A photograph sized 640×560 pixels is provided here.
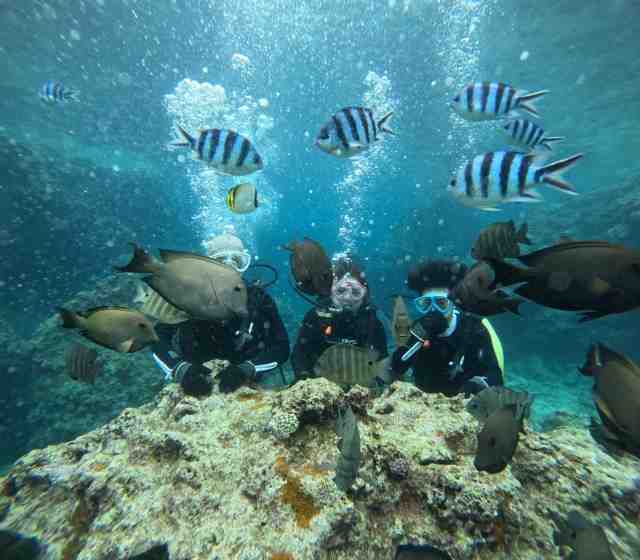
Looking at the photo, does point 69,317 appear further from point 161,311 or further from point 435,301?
point 435,301

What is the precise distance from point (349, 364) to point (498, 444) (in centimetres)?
108

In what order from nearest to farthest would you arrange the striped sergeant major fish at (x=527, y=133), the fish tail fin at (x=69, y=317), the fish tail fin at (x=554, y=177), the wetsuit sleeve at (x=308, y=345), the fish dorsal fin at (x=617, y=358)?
the fish dorsal fin at (x=617, y=358), the fish tail fin at (x=69, y=317), the fish tail fin at (x=554, y=177), the striped sergeant major fish at (x=527, y=133), the wetsuit sleeve at (x=308, y=345)

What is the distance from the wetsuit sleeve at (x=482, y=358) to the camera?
13.3 feet

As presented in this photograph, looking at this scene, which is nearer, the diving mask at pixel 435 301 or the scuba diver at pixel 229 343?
the scuba diver at pixel 229 343

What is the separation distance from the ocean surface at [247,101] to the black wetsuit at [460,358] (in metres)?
8.79

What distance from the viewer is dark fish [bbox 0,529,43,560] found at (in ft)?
5.73

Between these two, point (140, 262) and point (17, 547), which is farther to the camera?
point (17, 547)

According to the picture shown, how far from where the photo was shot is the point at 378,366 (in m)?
2.53

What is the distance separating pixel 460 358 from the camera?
4.05 m

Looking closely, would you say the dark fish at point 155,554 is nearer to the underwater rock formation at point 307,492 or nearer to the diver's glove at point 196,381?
the underwater rock formation at point 307,492

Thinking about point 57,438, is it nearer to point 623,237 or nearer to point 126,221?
point 126,221

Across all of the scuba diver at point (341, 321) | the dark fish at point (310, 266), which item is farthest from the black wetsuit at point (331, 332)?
the dark fish at point (310, 266)

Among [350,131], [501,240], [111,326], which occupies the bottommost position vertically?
[111,326]

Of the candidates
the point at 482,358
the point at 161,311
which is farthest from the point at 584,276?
the point at 482,358
